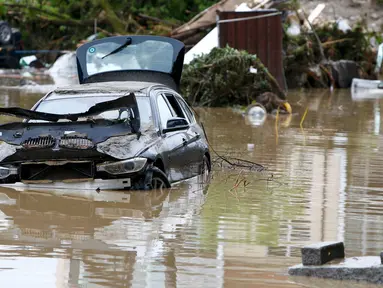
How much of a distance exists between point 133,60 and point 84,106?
13.7 feet

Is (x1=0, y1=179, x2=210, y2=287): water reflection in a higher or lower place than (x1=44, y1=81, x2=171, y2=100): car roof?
lower

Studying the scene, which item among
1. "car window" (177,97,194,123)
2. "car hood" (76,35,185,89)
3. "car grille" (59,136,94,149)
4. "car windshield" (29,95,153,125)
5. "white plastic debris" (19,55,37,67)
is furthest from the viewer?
"white plastic debris" (19,55,37,67)

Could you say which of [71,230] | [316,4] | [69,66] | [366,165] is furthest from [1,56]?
[71,230]

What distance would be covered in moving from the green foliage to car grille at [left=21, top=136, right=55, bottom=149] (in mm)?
14304

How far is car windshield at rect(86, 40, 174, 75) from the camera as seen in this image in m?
15.4

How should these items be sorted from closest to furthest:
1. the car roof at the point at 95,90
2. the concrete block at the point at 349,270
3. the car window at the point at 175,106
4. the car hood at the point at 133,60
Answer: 1. the concrete block at the point at 349,270
2. the car roof at the point at 95,90
3. the car window at the point at 175,106
4. the car hood at the point at 133,60

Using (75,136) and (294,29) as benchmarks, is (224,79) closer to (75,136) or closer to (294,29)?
(294,29)

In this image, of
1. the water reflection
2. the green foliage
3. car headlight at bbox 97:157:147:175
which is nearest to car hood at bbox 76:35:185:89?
the water reflection

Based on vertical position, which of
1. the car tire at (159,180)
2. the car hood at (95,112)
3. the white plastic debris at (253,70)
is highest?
the car hood at (95,112)

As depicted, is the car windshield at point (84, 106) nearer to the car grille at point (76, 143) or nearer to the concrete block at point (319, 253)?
the car grille at point (76, 143)

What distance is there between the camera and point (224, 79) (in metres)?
25.4

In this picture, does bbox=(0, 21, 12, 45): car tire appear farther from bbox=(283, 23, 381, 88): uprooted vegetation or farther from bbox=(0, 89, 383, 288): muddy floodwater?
bbox=(0, 89, 383, 288): muddy floodwater

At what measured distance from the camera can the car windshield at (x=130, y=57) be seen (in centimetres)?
1540

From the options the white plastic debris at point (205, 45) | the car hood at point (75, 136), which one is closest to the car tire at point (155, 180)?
the car hood at point (75, 136)
